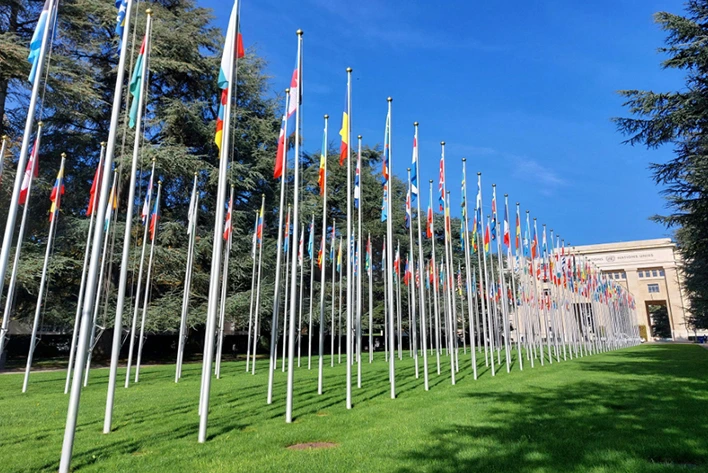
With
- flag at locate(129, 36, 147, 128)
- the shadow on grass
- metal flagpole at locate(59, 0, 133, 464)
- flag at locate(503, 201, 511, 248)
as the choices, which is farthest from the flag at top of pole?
flag at locate(503, 201, 511, 248)

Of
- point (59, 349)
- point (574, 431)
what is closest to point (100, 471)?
point (574, 431)

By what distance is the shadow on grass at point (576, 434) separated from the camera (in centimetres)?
533

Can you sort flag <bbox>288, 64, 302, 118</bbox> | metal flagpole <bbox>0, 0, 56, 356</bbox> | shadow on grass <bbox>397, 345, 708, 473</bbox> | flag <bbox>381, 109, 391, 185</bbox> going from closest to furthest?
shadow on grass <bbox>397, 345, 708, 473</bbox>, metal flagpole <bbox>0, 0, 56, 356</bbox>, flag <bbox>288, 64, 302, 118</bbox>, flag <bbox>381, 109, 391, 185</bbox>

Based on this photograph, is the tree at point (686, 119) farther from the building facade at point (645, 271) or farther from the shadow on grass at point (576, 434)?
the building facade at point (645, 271)

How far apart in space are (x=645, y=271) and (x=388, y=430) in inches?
3319

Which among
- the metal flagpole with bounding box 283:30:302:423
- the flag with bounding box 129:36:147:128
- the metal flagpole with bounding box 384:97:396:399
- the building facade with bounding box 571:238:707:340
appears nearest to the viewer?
the flag with bounding box 129:36:147:128

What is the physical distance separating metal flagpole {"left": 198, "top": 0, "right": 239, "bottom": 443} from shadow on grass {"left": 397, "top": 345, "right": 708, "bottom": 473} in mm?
3019

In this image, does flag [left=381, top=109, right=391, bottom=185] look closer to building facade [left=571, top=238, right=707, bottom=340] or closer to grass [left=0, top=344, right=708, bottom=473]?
grass [left=0, top=344, right=708, bottom=473]

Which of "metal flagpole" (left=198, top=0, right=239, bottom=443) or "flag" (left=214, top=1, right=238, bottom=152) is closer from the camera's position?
"metal flagpole" (left=198, top=0, right=239, bottom=443)

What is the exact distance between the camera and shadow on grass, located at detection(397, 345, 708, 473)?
533cm

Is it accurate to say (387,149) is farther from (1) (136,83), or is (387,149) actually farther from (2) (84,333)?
(2) (84,333)

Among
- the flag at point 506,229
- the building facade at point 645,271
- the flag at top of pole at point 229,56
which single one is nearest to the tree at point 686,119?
the flag at point 506,229

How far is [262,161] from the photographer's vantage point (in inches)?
1096

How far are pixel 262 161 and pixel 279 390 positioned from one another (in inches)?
694
